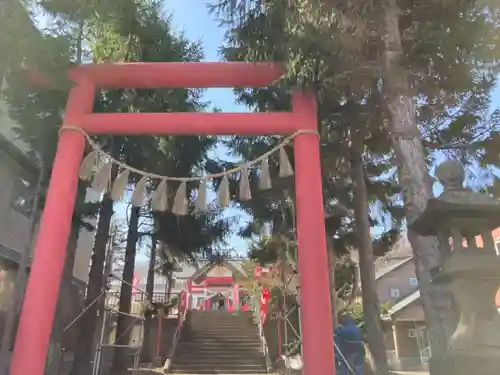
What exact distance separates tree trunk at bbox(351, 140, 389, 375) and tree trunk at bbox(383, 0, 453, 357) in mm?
2954

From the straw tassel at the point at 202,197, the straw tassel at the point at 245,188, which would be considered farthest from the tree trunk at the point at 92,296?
the straw tassel at the point at 245,188

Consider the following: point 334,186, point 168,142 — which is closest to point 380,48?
point 334,186

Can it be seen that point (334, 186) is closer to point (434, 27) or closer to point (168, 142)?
point (168, 142)

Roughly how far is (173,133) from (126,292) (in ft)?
19.2

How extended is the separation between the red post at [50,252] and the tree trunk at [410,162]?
16.1 feet

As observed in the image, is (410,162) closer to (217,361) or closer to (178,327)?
(217,361)

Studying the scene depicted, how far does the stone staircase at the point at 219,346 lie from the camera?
1205 cm

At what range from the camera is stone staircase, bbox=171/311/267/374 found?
12.1 metres

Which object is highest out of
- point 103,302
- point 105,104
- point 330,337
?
point 105,104

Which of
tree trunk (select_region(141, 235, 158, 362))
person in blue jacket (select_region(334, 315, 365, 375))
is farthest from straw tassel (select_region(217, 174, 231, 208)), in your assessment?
tree trunk (select_region(141, 235, 158, 362))

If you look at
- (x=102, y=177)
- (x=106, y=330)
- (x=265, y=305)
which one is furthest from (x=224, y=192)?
(x=265, y=305)

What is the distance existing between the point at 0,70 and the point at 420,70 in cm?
623

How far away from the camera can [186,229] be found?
39.3ft

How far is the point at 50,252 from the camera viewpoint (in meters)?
6.59
